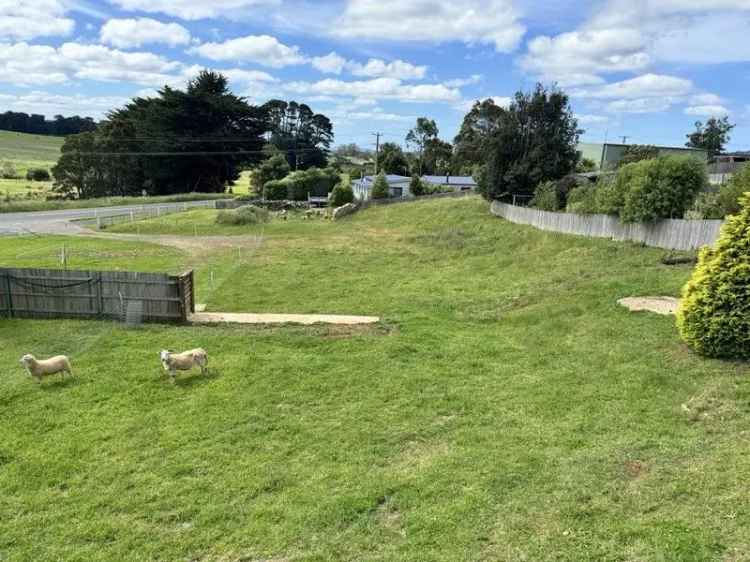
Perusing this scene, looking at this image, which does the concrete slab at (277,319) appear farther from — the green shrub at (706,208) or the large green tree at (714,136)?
the large green tree at (714,136)

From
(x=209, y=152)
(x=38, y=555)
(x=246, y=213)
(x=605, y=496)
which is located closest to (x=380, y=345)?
(x=605, y=496)

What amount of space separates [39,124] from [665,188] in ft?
578

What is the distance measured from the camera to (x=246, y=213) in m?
40.4

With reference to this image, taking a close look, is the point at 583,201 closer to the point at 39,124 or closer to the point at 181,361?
the point at 181,361

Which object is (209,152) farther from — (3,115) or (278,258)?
(3,115)

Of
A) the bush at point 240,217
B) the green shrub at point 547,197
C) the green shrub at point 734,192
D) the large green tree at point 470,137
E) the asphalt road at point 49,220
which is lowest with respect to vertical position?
the asphalt road at point 49,220

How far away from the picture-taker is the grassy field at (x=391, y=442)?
207 inches

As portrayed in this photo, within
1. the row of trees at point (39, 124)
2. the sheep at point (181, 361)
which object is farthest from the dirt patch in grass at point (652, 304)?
the row of trees at point (39, 124)

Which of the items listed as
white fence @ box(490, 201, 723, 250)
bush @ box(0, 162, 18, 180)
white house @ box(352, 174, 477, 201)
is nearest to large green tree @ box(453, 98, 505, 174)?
white house @ box(352, 174, 477, 201)

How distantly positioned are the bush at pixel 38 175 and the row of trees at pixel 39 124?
66189 millimetres

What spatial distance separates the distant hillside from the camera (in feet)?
352

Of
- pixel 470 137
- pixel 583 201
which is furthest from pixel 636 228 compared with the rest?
pixel 470 137

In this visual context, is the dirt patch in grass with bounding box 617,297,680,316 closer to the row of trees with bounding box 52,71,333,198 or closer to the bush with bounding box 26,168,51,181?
the row of trees with bounding box 52,71,333,198

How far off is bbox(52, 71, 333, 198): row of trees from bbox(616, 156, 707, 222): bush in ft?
197
